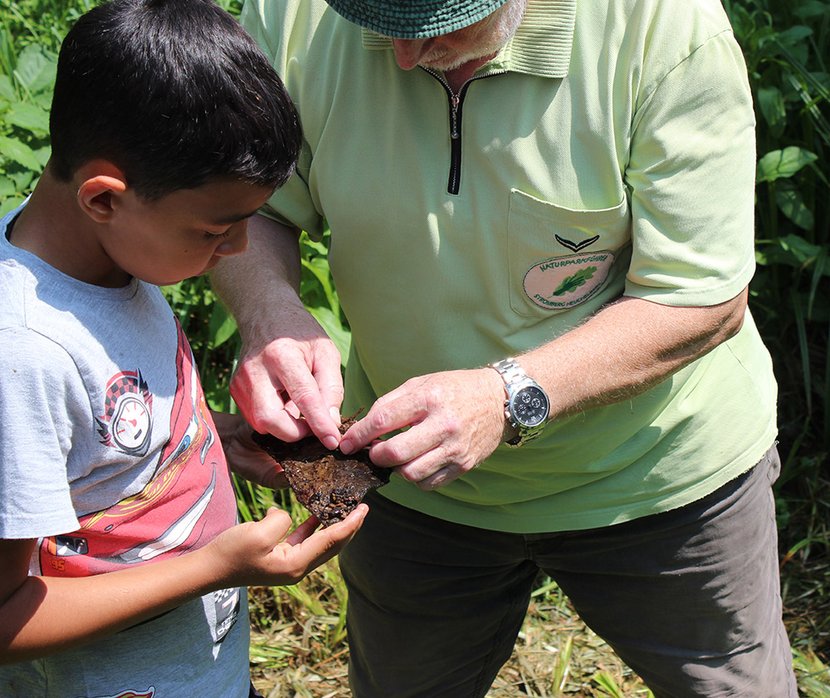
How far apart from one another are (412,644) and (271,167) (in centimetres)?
141

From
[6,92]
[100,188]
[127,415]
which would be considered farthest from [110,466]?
[6,92]

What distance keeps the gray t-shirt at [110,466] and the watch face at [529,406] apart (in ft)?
1.91

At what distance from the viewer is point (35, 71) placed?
380 centimetres

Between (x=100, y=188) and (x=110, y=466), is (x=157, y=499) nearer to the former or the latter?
(x=110, y=466)

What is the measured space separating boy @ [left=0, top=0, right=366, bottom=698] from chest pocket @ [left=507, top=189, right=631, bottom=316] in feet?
1.79

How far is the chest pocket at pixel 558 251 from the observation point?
6.82 feet

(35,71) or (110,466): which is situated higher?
(110,466)

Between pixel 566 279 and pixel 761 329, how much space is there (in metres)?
2.48

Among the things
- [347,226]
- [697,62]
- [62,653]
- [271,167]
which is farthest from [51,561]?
[697,62]

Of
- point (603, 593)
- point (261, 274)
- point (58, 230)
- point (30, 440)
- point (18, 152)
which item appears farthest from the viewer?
point (18, 152)

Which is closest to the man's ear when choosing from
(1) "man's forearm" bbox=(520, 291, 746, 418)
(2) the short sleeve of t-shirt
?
(2) the short sleeve of t-shirt

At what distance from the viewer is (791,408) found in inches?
171

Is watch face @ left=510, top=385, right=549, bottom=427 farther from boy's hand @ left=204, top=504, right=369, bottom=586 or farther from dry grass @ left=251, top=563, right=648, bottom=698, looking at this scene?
dry grass @ left=251, top=563, right=648, bottom=698

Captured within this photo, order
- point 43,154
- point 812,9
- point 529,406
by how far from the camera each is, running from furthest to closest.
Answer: point 812,9
point 43,154
point 529,406
